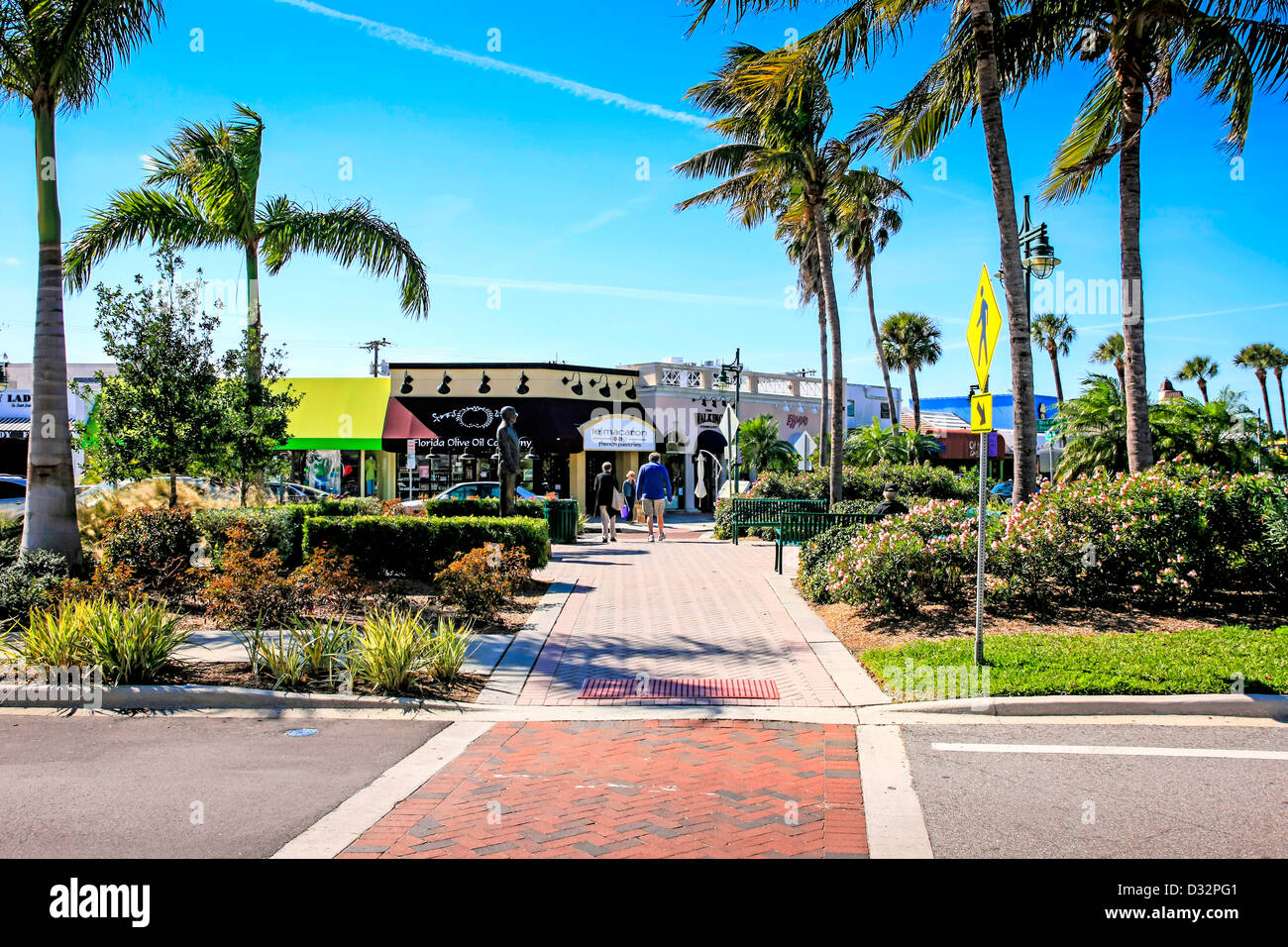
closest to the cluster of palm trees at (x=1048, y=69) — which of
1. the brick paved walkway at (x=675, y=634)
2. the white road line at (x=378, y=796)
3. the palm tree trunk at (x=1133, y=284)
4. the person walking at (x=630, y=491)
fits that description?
the palm tree trunk at (x=1133, y=284)

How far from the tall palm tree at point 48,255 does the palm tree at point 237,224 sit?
13.9ft

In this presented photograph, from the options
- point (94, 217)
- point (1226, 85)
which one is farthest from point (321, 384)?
point (1226, 85)

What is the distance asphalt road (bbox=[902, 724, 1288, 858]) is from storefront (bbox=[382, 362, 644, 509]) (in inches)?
981

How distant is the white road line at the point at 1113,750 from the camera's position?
5.53 metres

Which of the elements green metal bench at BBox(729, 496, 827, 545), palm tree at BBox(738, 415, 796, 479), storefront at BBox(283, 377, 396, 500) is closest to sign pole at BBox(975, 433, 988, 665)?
green metal bench at BBox(729, 496, 827, 545)

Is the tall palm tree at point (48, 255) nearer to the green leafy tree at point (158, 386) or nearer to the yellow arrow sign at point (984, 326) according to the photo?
the green leafy tree at point (158, 386)

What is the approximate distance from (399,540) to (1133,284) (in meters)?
10.7

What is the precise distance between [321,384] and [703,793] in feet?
88.5

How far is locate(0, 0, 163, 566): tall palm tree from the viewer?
32.6 feet

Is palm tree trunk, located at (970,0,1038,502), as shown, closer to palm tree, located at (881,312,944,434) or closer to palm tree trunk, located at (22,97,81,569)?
palm tree trunk, located at (22,97,81,569)

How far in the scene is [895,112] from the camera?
45.7 ft

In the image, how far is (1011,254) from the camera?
37.4ft

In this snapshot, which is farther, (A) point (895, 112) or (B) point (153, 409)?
(A) point (895, 112)
